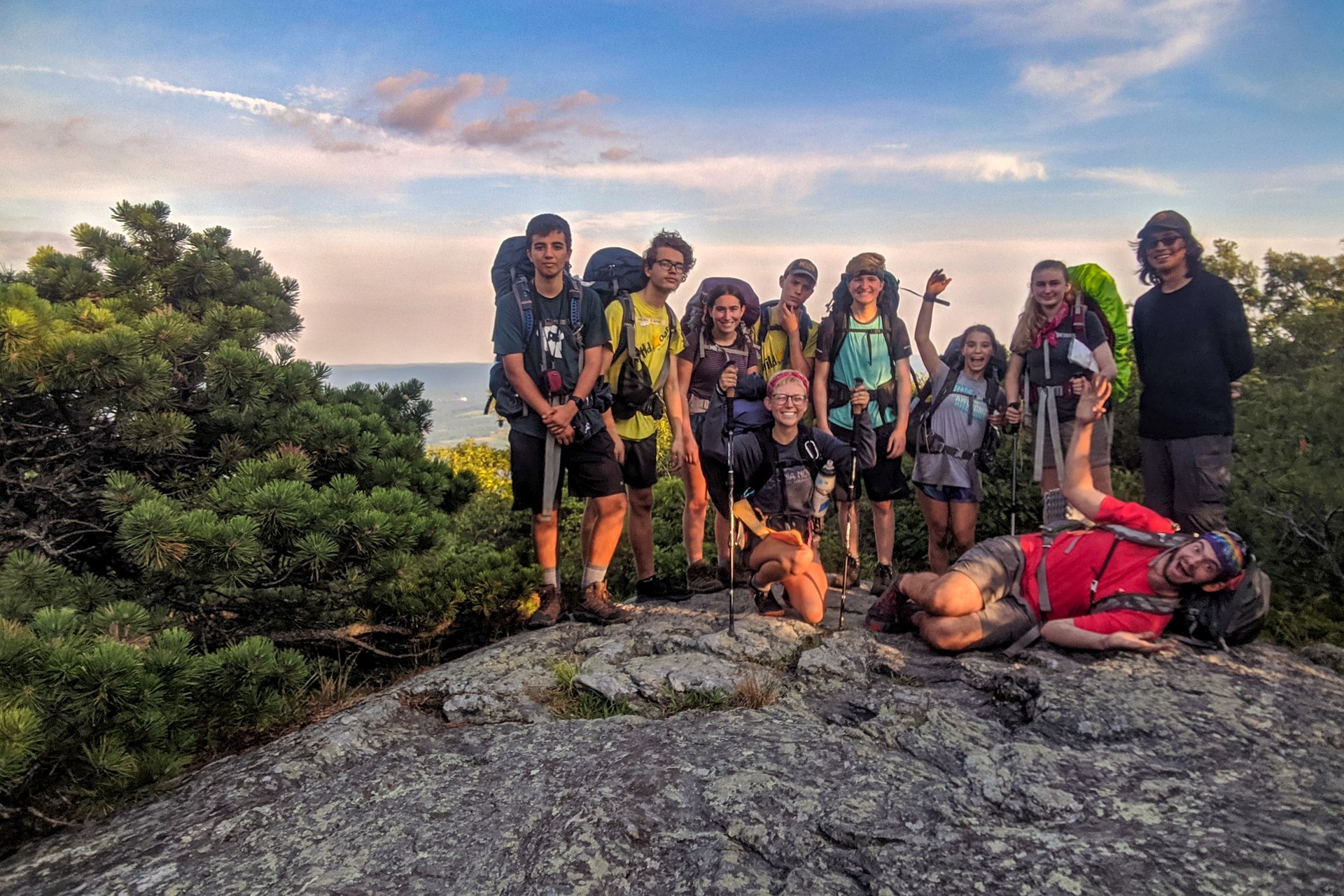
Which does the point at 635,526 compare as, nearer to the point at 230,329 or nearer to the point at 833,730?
the point at 833,730

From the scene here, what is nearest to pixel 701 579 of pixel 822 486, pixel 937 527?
pixel 822 486

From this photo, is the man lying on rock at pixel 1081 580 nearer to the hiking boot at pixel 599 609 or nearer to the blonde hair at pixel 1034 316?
the blonde hair at pixel 1034 316

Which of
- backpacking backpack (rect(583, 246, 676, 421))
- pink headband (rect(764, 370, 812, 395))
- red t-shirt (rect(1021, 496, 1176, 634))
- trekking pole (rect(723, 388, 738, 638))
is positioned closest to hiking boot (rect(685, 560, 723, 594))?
trekking pole (rect(723, 388, 738, 638))

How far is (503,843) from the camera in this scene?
3.00 m

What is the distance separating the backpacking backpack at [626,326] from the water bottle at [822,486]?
1.21 meters

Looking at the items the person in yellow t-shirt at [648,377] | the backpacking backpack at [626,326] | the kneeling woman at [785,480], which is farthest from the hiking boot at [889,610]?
the backpacking backpack at [626,326]

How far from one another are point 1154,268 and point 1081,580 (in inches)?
83.9

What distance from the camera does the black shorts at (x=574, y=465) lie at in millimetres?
5402

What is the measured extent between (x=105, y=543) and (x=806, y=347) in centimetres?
465

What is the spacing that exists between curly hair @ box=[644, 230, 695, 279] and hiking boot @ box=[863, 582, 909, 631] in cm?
247

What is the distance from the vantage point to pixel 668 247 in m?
5.56

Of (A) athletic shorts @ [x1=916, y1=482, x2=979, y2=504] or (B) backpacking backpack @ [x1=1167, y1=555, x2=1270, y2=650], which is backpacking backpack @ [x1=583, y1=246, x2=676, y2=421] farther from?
(B) backpacking backpack @ [x1=1167, y1=555, x2=1270, y2=650]

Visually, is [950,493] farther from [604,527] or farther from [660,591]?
[604,527]

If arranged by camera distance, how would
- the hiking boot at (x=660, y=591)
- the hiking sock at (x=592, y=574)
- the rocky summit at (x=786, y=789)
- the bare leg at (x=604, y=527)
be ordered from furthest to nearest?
→ 1. the hiking boot at (x=660, y=591)
2. the hiking sock at (x=592, y=574)
3. the bare leg at (x=604, y=527)
4. the rocky summit at (x=786, y=789)
